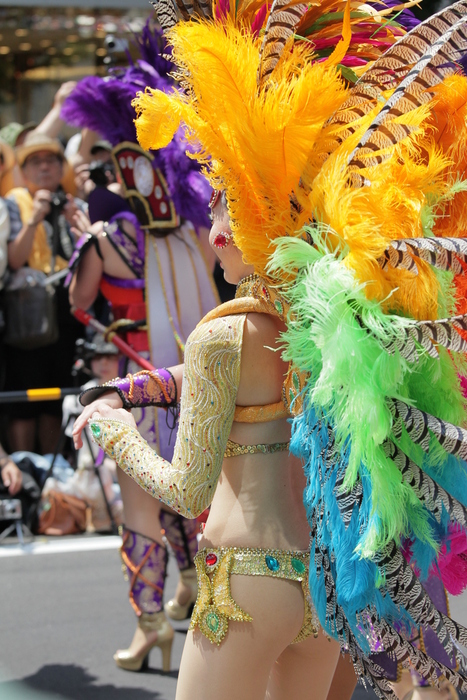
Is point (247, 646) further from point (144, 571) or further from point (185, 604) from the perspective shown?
point (185, 604)

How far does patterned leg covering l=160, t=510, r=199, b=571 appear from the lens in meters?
4.09

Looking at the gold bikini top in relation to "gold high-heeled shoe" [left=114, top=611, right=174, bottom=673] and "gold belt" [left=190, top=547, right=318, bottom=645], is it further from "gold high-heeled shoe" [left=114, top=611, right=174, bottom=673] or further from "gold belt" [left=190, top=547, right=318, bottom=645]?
"gold high-heeled shoe" [left=114, top=611, right=174, bottom=673]

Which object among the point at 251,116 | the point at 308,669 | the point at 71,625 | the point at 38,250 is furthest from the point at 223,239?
the point at 38,250

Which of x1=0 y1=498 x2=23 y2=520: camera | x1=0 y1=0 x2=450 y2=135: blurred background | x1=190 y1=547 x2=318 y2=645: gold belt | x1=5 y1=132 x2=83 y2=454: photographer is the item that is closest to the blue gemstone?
x1=190 y1=547 x2=318 y2=645: gold belt

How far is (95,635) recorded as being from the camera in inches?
162

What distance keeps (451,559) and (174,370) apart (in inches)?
29.2

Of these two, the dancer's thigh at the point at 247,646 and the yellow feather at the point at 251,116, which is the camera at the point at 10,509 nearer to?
the dancer's thigh at the point at 247,646

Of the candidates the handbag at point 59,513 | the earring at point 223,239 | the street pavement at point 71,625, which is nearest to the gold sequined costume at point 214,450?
the earring at point 223,239

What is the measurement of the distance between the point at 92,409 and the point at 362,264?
28.1 inches

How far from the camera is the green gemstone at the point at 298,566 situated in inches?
70.7

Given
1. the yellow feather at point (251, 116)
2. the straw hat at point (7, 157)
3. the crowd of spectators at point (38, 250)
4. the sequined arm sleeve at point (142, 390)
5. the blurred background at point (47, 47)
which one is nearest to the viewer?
the yellow feather at point (251, 116)

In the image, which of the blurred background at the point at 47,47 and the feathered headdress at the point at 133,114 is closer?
the feathered headdress at the point at 133,114

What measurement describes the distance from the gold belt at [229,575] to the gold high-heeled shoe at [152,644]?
1.94 meters

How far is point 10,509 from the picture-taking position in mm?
5324
